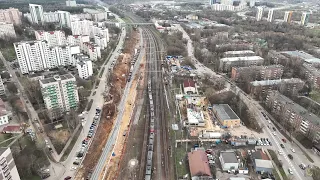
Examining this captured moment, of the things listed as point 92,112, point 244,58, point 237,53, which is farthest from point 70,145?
point 237,53

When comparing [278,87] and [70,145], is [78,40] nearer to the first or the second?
[70,145]

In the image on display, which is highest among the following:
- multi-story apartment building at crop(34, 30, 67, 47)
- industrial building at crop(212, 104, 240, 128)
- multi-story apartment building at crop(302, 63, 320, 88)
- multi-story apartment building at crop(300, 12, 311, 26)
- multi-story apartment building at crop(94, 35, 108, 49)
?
multi-story apartment building at crop(300, 12, 311, 26)

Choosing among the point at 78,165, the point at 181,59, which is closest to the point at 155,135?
the point at 78,165

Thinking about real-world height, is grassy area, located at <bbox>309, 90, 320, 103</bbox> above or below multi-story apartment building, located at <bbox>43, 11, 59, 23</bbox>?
below

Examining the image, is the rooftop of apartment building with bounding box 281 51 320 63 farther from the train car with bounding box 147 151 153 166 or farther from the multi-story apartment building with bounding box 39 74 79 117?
the multi-story apartment building with bounding box 39 74 79 117

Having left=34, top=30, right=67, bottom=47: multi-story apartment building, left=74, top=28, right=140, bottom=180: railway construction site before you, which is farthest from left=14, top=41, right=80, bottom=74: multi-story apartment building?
left=34, top=30, right=67, bottom=47: multi-story apartment building

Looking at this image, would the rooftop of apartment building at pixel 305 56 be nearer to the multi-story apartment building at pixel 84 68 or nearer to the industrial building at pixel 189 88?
the industrial building at pixel 189 88

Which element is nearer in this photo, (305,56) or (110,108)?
(110,108)
